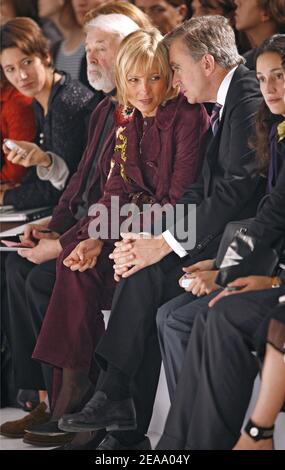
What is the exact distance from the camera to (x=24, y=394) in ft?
14.7

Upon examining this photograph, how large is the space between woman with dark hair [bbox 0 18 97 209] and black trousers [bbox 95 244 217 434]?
44.2 inches

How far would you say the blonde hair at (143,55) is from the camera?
13.0 feet

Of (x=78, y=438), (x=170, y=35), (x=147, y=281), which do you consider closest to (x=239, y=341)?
(x=147, y=281)

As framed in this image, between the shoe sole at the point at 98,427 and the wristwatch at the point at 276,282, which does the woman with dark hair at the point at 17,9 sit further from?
the wristwatch at the point at 276,282

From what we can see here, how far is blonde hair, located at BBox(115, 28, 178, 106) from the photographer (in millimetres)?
3959

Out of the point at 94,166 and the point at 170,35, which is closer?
the point at 170,35

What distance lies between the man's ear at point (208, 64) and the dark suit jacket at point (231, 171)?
9cm

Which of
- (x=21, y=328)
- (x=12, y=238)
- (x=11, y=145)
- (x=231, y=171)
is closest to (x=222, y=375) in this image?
(x=231, y=171)

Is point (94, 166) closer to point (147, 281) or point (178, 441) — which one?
point (147, 281)

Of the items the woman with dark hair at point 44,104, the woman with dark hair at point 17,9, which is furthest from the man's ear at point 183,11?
the woman with dark hair at point 17,9

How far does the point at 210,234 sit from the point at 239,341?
2.24 feet

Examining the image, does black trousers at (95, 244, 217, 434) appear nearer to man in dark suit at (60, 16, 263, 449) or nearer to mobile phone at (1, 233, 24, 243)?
man in dark suit at (60, 16, 263, 449)

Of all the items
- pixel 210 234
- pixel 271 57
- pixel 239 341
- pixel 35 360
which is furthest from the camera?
pixel 35 360

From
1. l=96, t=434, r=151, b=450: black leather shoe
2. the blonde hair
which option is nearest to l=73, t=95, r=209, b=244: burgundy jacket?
the blonde hair
